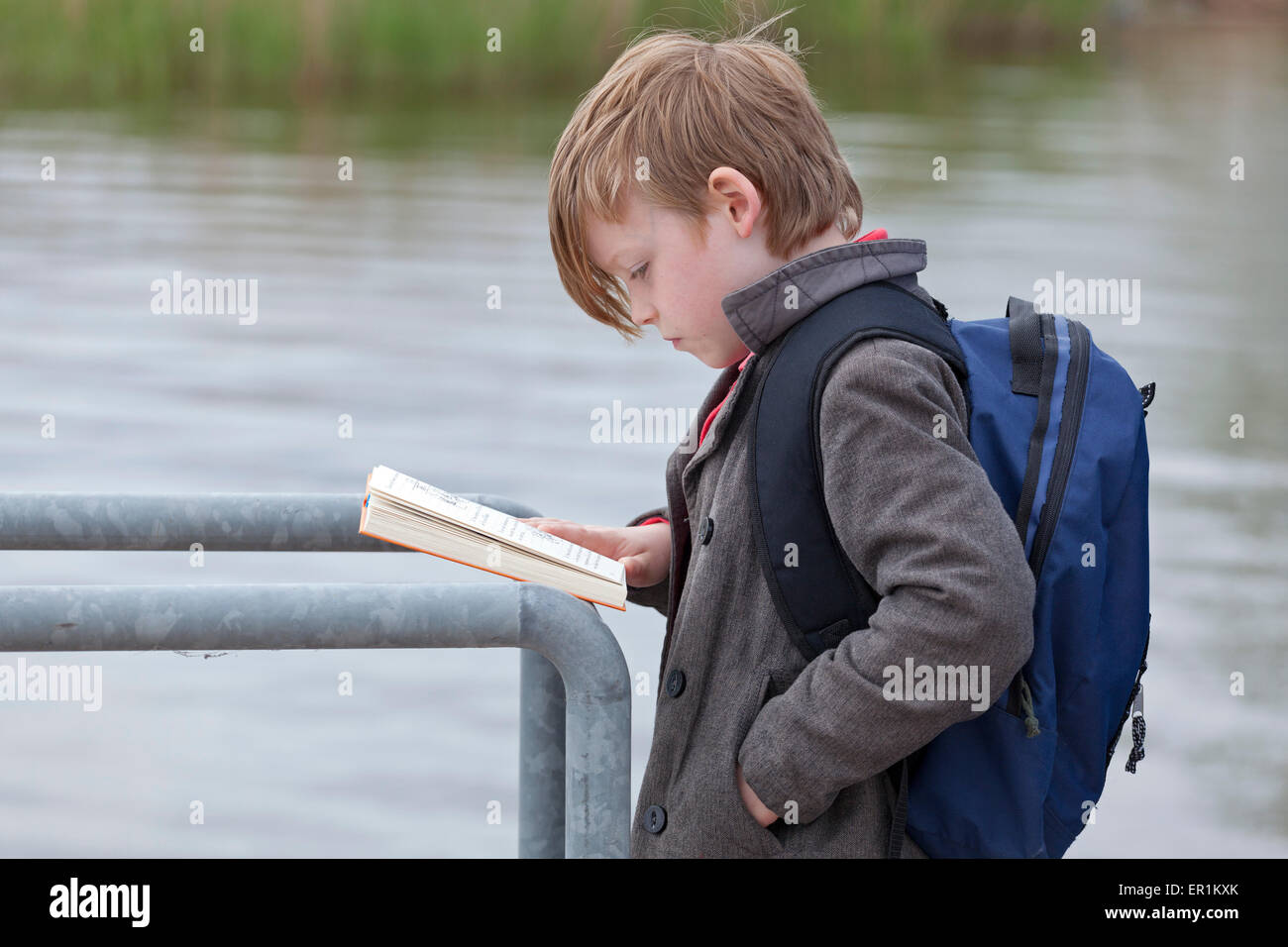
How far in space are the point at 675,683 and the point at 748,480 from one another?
6.3 inches

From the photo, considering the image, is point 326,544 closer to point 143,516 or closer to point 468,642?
point 143,516

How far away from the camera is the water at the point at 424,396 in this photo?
258 centimetres

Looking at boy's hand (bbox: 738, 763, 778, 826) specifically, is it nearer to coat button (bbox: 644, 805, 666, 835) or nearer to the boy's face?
coat button (bbox: 644, 805, 666, 835)

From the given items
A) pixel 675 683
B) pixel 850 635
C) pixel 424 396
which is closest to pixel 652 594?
pixel 675 683

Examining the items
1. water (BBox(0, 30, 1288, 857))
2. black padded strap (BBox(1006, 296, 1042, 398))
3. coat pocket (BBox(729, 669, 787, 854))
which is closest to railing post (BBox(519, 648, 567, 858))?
coat pocket (BBox(729, 669, 787, 854))

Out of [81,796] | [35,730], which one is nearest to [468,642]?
[81,796]

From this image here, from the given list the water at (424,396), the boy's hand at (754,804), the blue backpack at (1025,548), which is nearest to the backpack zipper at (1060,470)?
the blue backpack at (1025,548)

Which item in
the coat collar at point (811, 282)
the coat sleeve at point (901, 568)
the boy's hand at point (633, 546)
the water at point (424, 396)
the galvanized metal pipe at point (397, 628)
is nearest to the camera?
the galvanized metal pipe at point (397, 628)

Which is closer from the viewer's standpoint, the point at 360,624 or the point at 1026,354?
the point at 360,624

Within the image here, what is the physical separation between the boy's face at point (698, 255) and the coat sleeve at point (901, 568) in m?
0.17

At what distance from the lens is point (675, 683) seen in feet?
4.00

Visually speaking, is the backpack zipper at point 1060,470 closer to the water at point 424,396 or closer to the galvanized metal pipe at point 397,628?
the galvanized metal pipe at point 397,628

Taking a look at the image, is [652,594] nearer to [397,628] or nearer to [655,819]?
[655,819]

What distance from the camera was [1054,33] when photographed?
14906 mm
